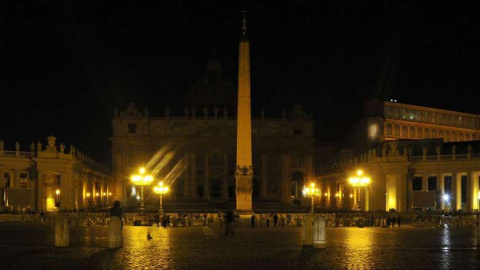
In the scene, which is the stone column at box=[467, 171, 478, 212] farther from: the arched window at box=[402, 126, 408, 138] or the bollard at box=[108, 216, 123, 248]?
the bollard at box=[108, 216, 123, 248]

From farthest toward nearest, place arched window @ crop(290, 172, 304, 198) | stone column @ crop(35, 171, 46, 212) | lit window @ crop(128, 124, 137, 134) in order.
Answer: arched window @ crop(290, 172, 304, 198) → lit window @ crop(128, 124, 137, 134) → stone column @ crop(35, 171, 46, 212)

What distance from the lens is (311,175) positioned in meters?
124

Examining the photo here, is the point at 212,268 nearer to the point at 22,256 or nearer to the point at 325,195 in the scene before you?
the point at 22,256

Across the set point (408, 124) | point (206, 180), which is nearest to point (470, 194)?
point (408, 124)

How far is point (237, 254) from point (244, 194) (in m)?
27.9

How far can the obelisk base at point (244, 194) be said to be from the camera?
53.1m

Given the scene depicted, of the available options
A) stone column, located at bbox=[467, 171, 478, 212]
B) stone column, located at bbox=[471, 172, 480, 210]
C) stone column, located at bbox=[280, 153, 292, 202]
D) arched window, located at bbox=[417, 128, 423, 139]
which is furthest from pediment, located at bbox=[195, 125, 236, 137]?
→ stone column, located at bbox=[471, 172, 480, 210]

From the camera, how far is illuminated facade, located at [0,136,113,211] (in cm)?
7325

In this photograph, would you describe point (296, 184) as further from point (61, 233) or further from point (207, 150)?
point (61, 233)

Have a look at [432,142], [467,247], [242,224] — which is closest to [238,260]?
[467,247]

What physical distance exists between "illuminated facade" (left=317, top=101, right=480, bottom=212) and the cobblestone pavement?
1559 inches

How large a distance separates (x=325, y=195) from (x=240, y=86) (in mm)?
68470

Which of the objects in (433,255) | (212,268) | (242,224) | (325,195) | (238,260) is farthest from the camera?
(325,195)

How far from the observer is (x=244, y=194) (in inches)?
2117
